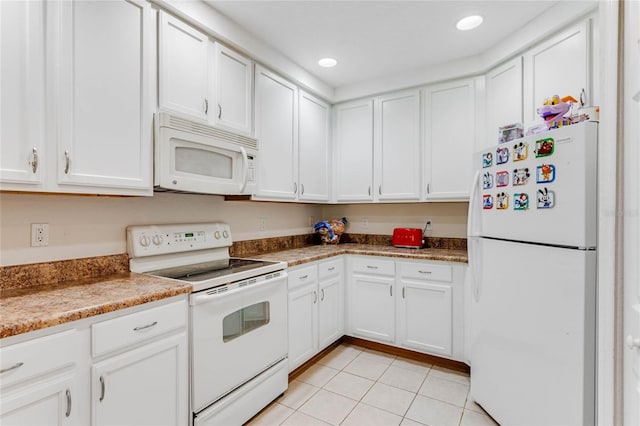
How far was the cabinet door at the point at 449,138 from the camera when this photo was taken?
280 centimetres

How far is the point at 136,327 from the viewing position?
1360 mm

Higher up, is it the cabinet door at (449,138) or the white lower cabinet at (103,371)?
the cabinet door at (449,138)

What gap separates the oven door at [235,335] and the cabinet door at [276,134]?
82 cm

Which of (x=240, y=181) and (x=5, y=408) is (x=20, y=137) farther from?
(x=240, y=181)

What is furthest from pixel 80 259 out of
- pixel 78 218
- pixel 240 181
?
pixel 240 181

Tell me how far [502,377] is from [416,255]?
3.53 ft

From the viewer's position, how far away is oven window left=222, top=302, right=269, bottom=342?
1821 mm

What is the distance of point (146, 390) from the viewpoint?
1.40 m

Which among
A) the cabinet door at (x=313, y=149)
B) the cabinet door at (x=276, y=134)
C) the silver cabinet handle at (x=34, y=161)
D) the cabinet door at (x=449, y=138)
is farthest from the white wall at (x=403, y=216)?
the silver cabinet handle at (x=34, y=161)

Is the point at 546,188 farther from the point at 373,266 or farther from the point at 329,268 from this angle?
the point at 329,268

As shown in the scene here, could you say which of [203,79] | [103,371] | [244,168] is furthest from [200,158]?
[103,371]

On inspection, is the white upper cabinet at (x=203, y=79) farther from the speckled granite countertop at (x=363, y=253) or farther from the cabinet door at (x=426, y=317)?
the cabinet door at (x=426, y=317)

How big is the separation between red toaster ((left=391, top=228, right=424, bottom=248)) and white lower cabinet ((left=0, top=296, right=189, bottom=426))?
86.2 inches

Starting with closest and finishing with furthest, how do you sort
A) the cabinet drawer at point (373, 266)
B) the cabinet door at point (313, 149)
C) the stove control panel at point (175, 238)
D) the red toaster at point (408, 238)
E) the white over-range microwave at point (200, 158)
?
the white over-range microwave at point (200, 158)
the stove control panel at point (175, 238)
the cabinet drawer at point (373, 266)
the cabinet door at point (313, 149)
the red toaster at point (408, 238)
